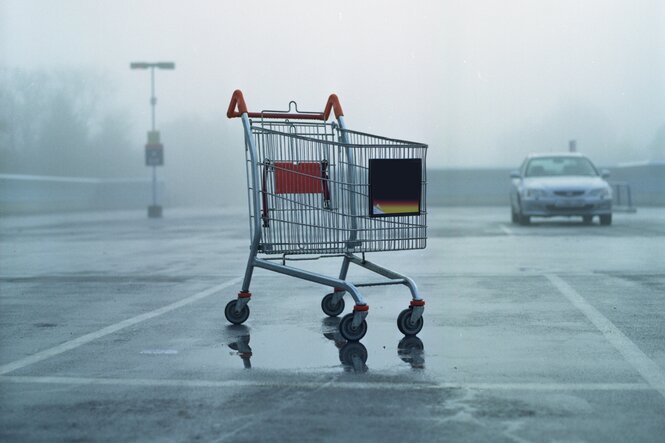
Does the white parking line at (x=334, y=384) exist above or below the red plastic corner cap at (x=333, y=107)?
below

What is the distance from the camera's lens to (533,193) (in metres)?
21.7

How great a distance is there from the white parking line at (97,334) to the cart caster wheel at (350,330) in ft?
4.97

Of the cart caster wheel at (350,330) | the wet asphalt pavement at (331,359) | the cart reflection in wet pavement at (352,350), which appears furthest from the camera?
the cart caster wheel at (350,330)

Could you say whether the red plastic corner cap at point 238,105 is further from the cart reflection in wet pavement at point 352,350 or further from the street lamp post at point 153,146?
the street lamp post at point 153,146

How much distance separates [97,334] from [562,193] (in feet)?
51.7

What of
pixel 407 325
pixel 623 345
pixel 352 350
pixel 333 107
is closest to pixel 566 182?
pixel 333 107

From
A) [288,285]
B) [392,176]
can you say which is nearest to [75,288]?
[288,285]

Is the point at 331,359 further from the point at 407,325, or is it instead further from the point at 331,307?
the point at 331,307

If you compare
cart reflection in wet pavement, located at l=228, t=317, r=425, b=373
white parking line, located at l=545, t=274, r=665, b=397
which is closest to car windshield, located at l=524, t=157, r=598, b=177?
white parking line, located at l=545, t=274, r=665, b=397

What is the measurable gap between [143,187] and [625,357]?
52.4 metres

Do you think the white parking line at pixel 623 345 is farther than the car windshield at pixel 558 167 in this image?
No

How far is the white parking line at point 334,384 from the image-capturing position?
196 inches

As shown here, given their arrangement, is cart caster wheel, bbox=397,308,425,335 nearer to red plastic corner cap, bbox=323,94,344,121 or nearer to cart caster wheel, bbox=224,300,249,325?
cart caster wheel, bbox=224,300,249,325

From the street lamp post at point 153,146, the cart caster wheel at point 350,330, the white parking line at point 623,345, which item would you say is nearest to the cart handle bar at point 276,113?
the cart caster wheel at point 350,330
